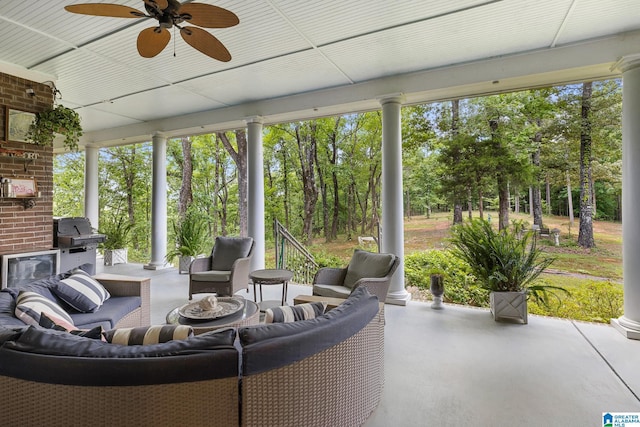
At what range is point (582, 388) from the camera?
2143 mm

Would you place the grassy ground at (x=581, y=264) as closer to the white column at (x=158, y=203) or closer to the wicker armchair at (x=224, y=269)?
the wicker armchair at (x=224, y=269)

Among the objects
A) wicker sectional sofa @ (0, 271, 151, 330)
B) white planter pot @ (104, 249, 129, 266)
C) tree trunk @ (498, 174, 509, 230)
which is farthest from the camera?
white planter pot @ (104, 249, 129, 266)

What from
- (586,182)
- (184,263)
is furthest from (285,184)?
(586,182)

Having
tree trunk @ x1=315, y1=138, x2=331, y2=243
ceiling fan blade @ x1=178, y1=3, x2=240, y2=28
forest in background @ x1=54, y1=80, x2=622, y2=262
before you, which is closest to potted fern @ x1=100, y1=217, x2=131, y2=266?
forest in background @ x1=54, y1=80, x2=622, y2=262

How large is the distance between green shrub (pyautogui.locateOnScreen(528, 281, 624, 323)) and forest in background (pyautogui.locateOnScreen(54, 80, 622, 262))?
904 millimetres

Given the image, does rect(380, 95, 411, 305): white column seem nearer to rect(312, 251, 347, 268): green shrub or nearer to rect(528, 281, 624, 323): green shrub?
rect(528, 281, 624, 323): green shrub

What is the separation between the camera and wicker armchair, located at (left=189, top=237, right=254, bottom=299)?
3900mm

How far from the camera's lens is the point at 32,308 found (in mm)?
1870

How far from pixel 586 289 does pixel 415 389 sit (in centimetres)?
339

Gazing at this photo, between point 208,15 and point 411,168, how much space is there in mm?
4656

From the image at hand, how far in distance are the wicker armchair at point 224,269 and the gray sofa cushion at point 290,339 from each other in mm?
2669

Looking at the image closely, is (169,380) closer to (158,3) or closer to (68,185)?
(158,3)

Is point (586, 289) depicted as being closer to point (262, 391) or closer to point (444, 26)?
point (444, 26)

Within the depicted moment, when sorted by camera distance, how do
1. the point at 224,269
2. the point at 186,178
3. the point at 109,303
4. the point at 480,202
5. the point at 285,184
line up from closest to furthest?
the point at 109,303
the point at 224,269
the point at 480,202
the point at 285,184
the point at 186,178
